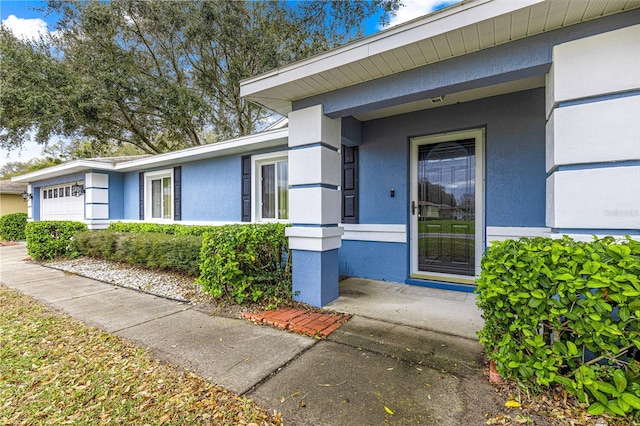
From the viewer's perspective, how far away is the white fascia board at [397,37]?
90.9 inches

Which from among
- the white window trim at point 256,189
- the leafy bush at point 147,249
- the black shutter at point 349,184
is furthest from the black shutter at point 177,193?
the black shutter at point 349,184

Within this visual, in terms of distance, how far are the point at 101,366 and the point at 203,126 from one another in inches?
485

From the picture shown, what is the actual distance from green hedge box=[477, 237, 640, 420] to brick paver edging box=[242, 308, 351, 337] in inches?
59.2

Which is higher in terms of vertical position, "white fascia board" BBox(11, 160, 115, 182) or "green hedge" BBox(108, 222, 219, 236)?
"white fascia board" BBox(11, 160, 115, 182)

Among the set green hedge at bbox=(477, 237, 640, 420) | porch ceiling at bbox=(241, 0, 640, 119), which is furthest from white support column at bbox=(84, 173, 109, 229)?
green hedge at bbox=(477, 237, 640, 420)

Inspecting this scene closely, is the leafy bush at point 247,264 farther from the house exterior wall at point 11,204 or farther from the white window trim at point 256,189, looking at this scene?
the house exterior wall at point 11,204

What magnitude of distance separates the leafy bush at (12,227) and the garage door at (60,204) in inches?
129

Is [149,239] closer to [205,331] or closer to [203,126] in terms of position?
[205,331]

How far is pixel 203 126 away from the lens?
13.2 m

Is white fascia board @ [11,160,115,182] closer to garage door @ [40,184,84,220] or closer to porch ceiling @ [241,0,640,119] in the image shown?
garage door @ [40,184,84,220]

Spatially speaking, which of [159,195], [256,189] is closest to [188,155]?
[256,189]

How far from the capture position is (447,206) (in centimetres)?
467

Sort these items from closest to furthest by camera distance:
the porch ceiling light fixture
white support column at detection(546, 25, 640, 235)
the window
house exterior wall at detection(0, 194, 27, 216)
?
white support column at detection(546, 25, 640, 235), the window, the porch ceiling light fixture, house exterior wall at detection(0, 194, 27, 216)

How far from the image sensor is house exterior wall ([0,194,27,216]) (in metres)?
16.1
